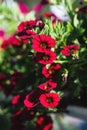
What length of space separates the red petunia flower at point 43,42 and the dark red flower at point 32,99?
0.53ft

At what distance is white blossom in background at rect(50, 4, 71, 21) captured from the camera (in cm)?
161

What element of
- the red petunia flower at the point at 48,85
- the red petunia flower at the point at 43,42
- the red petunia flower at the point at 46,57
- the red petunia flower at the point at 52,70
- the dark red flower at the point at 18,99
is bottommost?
the dark red flower at the point at 18,99

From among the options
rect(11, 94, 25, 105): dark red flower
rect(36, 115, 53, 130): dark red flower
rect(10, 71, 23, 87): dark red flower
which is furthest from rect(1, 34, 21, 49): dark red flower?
rect(36, 115, 53, 130): dark red flower

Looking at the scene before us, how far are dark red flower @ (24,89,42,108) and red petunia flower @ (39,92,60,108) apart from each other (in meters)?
0.04

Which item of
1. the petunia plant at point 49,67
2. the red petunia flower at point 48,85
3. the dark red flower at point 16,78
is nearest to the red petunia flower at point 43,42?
the petunia plant at point 49,67

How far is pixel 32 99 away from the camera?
1316mm

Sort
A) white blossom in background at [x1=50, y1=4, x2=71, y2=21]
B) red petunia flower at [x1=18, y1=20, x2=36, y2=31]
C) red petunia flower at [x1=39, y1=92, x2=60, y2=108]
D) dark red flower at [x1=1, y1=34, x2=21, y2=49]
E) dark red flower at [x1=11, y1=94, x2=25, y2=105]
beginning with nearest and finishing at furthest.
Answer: red petunia flower at [x1=39, y1=92, x2=60, y2=108]
red petunia flower at [x1=18, y1=20, x2=36, y2=31]
dark red flower at [x1=11, y1=94, x2=25, y2=105]
white blossom in background at [x1=50, y1=4, x2=71, y2=21]
dark red flower at [x1=1, y1=34, x2=21, y2=49]

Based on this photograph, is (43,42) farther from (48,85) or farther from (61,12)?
(61,12)

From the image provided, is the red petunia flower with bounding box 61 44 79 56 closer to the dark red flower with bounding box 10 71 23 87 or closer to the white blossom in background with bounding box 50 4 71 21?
the white blossom in background with bounding box 50 4 71 21


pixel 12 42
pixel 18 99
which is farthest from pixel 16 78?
pixel 12 42

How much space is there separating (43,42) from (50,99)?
192mm

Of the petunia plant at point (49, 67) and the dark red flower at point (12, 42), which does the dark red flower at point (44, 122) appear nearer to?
the petunia plant at point (49, 67)

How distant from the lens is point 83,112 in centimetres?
165

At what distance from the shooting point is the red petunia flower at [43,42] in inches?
50.0
